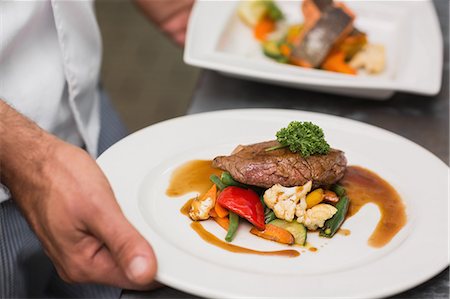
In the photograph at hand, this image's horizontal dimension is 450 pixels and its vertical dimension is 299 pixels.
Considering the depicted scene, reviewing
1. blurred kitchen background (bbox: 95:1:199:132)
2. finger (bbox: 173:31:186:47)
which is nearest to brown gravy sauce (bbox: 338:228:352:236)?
finger (bbox: 173:31:186:47)

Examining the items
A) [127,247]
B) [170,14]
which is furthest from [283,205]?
[170,14]

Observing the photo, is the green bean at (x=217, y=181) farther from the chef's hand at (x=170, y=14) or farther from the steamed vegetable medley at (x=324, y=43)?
the chef's hand at (x=170, y=14)

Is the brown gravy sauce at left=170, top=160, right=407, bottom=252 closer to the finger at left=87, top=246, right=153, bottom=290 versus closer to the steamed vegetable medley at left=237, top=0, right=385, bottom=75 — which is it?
the finger at left=87, top=246, right=153, bottom=290

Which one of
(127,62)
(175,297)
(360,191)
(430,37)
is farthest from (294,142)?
(127,62)

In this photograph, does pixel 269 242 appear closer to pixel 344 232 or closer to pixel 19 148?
pixel 344 232

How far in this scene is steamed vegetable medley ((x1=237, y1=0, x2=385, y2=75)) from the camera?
1.88 metres

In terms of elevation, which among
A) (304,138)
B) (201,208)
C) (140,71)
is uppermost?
(304,138)

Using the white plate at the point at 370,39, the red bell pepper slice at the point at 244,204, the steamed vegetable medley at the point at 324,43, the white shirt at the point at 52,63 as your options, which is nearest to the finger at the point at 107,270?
the red bell pepper slice at the point at 244,204

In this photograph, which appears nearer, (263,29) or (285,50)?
(285,50)

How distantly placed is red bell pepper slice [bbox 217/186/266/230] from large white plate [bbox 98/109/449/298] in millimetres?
32

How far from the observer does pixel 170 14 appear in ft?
7.38

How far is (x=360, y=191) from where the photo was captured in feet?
4.50

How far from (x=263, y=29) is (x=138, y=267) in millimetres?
1258

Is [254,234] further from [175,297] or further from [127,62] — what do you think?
[127,62]
